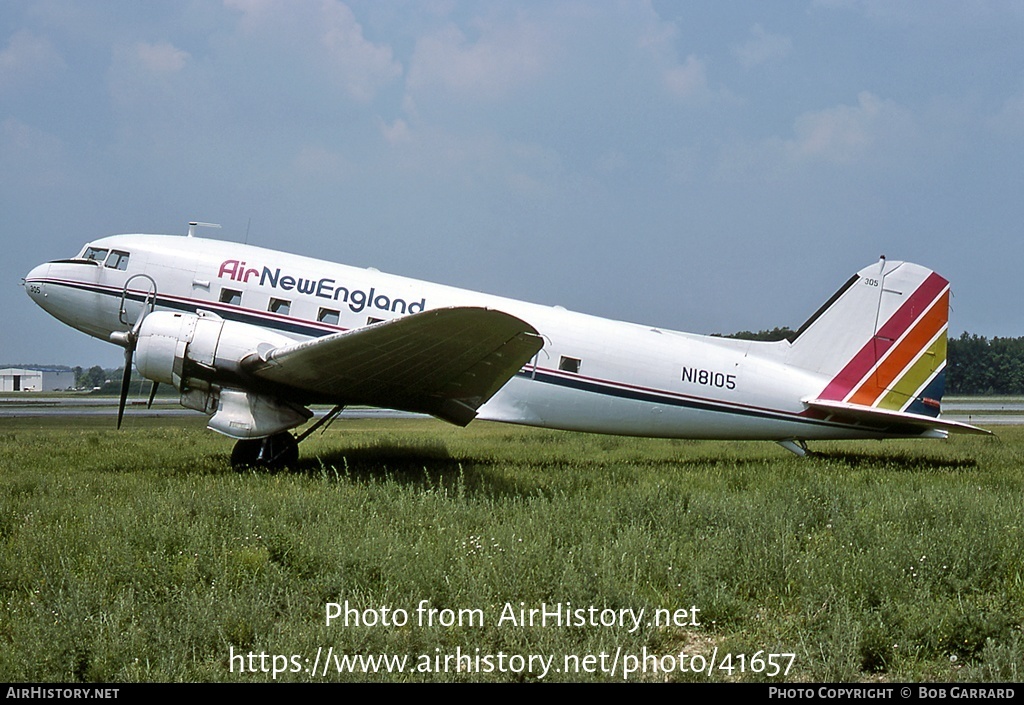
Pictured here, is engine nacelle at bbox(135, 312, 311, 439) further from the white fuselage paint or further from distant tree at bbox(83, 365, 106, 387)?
distant tree at bbox(83, 365, 106, 387)

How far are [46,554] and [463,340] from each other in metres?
4.14

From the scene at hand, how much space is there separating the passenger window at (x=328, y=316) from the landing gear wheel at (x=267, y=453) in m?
1.66

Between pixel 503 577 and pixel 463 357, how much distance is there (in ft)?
12.3

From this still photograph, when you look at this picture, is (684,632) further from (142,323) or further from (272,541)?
(142,323)

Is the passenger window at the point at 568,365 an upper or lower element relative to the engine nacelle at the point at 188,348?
upper

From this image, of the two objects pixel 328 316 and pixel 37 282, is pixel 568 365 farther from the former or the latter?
pixel 37 282

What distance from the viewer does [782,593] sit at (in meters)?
4.66

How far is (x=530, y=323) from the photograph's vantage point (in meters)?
10.1

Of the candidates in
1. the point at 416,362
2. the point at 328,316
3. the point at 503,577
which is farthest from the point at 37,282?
the point at 503,577

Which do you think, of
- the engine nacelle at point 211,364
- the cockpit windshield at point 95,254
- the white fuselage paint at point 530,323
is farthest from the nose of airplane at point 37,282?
the engine nacelle at point 211,364

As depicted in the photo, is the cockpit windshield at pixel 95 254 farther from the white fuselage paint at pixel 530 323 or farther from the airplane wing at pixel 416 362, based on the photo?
the airplane wing at pixel 416 362

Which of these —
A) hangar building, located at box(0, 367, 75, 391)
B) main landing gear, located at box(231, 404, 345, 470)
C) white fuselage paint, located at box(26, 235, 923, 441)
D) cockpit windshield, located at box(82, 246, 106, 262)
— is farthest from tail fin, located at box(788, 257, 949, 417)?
hangar building, located at box(0, 367, 75, 391)

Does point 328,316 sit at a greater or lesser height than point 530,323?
lesser

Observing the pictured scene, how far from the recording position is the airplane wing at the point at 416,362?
289 inches
